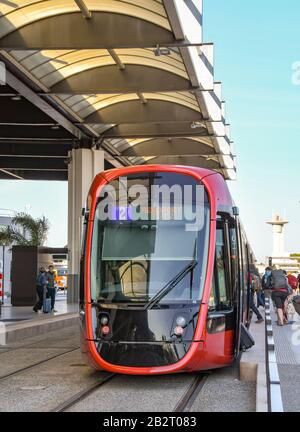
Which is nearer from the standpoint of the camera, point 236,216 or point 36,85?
point 236,216

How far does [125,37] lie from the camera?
57.8 feet

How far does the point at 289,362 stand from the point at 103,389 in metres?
3.57

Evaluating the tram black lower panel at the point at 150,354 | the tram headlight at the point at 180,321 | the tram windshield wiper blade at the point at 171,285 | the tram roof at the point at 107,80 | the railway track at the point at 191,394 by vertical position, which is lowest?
the railway track at the point at 191,394

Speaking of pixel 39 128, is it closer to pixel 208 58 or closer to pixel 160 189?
pixel 208 58

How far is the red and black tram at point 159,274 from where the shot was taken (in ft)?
32.4

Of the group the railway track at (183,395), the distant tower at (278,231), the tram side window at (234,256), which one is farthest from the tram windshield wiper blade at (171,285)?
the distant tower at (278,231)

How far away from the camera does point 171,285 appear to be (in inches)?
398

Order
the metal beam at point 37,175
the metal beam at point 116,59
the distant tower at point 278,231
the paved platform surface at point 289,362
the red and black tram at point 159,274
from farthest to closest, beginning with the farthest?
1. the distant tower at point 278,231
2. the metal beam at point 37,175
3. the metal beam at point 116,59
4. the red and black tram at point 159,274
5. the paved platform surface at point 289,362

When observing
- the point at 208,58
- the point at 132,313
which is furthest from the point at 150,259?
the point at 208,58

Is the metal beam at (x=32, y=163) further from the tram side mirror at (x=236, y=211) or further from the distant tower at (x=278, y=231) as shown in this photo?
the distant tower at (x=278, y=231)

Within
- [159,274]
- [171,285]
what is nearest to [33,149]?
[159,274]

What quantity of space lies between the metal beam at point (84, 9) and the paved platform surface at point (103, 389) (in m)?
8.33

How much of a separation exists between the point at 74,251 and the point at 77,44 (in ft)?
42.3

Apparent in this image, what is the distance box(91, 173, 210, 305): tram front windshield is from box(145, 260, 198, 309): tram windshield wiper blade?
0.04 ft
